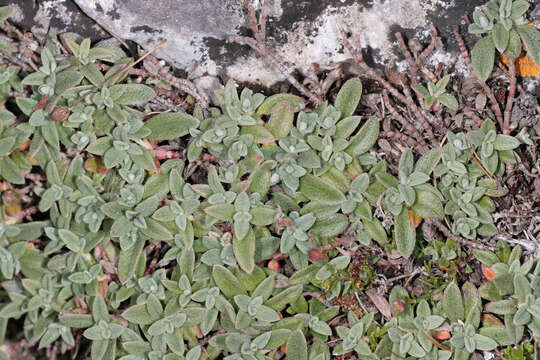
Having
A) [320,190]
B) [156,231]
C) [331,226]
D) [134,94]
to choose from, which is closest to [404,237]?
[331,226]

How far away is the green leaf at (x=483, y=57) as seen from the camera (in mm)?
2990

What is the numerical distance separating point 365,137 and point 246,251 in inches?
31.6

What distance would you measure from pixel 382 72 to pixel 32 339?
2.24 meters

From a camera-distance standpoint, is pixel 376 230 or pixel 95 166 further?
pixel 95 166

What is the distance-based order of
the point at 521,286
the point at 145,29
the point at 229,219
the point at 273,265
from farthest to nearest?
1. the point at 145,29
2. the point at 273,265
3. the point at 229,219
4. the point at 521,286

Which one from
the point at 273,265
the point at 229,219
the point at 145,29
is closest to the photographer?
the point at 229,219

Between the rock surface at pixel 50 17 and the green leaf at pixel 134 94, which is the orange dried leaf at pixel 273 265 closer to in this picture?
the green leaf at pixel 134 94

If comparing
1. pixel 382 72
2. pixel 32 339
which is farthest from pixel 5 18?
pixel 382 72

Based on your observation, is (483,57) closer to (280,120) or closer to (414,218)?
(414,218)

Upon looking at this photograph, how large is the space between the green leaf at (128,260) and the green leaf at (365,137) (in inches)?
44.8

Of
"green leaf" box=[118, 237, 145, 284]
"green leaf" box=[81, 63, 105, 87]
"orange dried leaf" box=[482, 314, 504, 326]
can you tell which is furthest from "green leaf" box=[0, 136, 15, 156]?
"orange dried leaf" box=[482, 314, 504, 326]

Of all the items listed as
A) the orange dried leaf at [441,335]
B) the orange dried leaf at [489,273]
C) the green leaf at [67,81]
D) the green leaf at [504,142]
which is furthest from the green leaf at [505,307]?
the green leaf at [67,81]

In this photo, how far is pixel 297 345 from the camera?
2945 millimetres

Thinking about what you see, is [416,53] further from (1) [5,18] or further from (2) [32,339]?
(2) [32,339]
